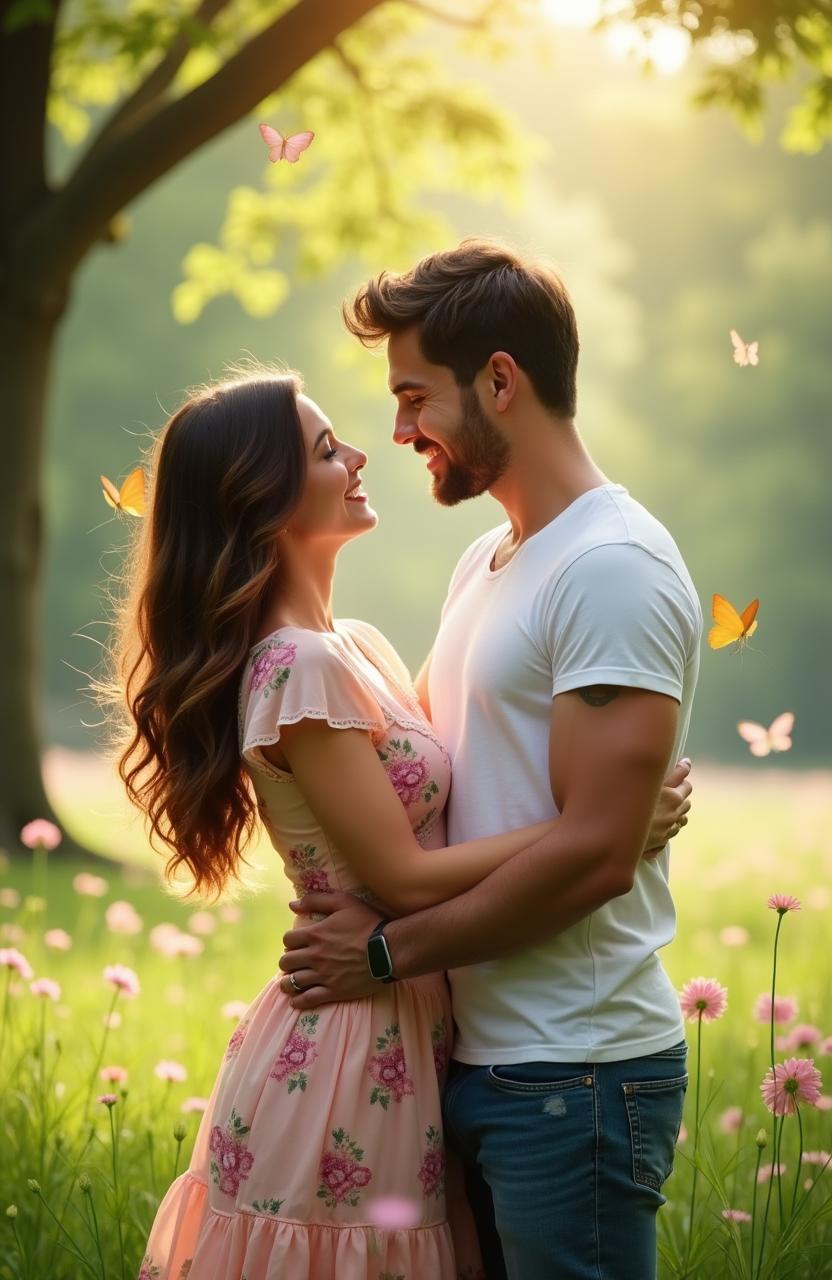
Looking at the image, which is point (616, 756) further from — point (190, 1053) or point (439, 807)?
point (190, 1053)

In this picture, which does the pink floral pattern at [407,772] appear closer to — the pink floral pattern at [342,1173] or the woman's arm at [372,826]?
the woman's arm at [372,826]

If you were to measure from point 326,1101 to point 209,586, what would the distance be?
0.94 meters

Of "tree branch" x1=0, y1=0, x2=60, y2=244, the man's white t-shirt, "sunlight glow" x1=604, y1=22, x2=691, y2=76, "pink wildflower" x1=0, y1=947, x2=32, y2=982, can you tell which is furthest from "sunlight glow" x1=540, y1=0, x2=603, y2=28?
"pink wildflower" x1=0, y1=947, x2=32, y2=982

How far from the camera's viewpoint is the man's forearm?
92.8 inches

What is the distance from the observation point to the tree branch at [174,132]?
6230mm

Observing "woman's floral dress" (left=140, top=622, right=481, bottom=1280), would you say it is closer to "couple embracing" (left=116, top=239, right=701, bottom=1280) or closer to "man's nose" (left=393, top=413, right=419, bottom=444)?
"couple embracing" (left=116, top=239, right=701, bottom=1280)

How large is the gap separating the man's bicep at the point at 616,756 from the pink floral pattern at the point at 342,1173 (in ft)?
2.29

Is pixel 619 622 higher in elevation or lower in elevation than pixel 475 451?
lower

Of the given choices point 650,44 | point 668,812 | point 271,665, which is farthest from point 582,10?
point 668,812

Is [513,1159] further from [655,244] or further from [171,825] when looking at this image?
[655,244]

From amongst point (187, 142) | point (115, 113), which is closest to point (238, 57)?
point (187, 142)

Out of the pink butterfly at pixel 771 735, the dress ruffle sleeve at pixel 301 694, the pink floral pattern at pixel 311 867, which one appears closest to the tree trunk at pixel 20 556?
the pink floral pattern at pixel 311 867

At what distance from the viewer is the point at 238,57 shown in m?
6.41

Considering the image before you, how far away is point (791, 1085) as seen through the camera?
273 cm
